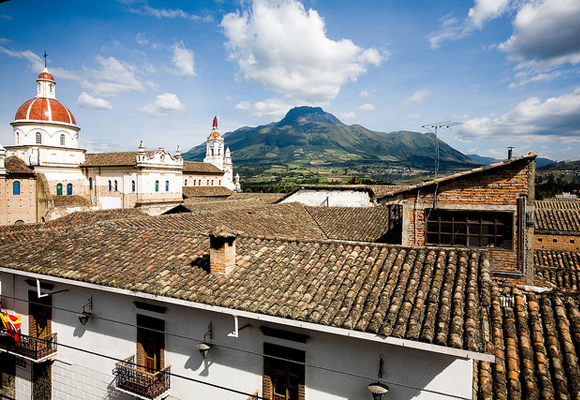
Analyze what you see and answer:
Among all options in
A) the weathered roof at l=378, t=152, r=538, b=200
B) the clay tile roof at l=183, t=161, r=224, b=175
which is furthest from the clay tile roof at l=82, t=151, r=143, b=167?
the weathered roof at l=378, t=152, r=538, b=200

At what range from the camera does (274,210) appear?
60.6 feet

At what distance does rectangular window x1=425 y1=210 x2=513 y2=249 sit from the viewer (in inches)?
372

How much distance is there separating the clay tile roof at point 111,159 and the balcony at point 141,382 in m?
37.9

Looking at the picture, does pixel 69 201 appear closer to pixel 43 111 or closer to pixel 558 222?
pixel 43 111

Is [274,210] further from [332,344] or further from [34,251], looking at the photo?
[332,344]

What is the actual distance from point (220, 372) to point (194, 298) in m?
1.67

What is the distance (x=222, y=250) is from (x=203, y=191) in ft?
155

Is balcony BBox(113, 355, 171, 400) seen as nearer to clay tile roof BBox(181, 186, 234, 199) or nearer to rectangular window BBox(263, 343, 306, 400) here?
rectangular window BBox(263, 343, 306, 400)

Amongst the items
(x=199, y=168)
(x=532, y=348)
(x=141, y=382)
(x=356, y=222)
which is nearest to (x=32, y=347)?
(x=141, y=382)

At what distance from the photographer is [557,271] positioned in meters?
13.1

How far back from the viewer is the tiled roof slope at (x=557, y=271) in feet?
37.6

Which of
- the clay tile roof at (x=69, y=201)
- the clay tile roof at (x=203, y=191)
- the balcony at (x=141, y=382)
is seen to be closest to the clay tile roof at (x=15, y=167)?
the clay tile roof at (x=69, y=201)

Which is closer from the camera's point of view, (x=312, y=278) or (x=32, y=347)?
(x=312, y=278)

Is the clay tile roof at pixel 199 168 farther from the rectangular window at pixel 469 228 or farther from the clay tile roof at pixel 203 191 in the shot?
the rectangular window at pixel 469 228
